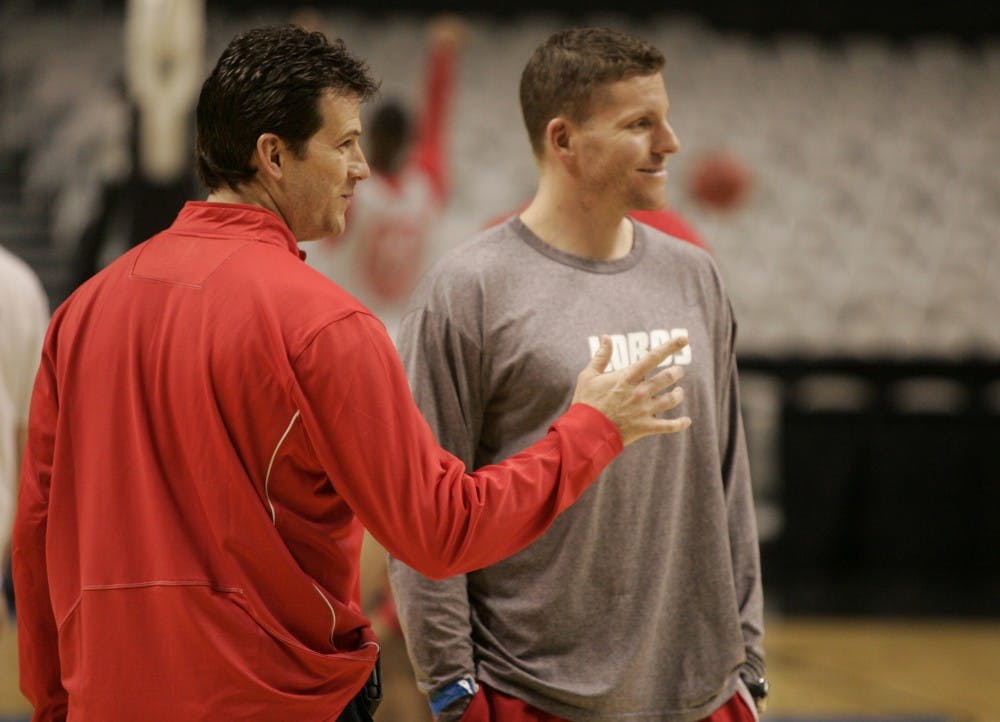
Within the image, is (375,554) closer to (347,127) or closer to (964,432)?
(347,127)

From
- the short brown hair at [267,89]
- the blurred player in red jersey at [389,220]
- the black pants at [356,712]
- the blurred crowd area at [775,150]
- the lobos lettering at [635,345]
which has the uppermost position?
the short brown hair at [267,89]

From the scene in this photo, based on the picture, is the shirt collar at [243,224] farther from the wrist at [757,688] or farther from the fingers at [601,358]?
the wrist at [757,688]

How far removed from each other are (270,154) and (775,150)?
769 cm

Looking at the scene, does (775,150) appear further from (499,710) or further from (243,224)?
(243,224)

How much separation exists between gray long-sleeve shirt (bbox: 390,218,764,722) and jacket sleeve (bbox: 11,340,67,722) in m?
0.56

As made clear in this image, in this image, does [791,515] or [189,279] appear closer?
[189,279]

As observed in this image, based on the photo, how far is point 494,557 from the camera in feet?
5.80

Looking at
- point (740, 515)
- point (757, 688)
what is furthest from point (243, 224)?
point (757, 688)

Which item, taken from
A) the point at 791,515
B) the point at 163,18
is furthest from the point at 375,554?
the point at 791,515

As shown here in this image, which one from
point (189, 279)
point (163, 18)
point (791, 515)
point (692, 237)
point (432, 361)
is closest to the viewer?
point (189, 279)

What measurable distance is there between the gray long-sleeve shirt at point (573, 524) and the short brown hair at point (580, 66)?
23 centimetres

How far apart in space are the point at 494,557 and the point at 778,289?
7093 millimetres

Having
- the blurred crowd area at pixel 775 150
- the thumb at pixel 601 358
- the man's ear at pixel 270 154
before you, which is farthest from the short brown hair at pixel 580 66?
the blurred crowd area at pixel 775 150

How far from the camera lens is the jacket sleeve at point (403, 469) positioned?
5.38ft
